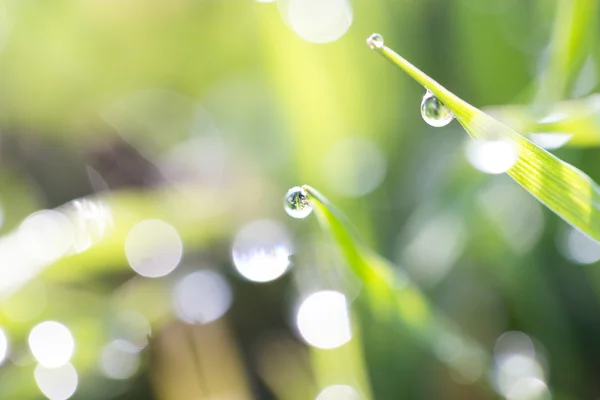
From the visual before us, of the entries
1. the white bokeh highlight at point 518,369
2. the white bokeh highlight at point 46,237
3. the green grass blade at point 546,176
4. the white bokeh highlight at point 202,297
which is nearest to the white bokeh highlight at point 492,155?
the green grass blade at point 546,176

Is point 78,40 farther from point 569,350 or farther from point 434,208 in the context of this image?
point 569,350

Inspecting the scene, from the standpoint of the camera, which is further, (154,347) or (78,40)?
(78,40)

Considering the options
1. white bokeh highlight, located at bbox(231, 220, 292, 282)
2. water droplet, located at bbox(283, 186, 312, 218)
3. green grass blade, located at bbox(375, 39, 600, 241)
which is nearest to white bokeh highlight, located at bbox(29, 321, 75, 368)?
white bokeh highlight, located at bbox(231, 220, 292, 282)

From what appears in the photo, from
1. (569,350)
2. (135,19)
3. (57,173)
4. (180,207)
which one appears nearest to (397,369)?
(569,350)

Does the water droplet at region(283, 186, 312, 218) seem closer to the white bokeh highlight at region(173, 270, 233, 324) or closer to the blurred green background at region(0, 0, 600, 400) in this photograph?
the blurred green background at region(0, 0, 600, 400)

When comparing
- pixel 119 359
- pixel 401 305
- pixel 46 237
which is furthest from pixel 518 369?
pixel 46 237

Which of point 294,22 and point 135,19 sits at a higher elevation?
point 135,19

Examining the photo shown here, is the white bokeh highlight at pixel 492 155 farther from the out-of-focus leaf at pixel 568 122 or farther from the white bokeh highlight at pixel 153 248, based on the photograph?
the white bokeh highlight at pixel 153 248
